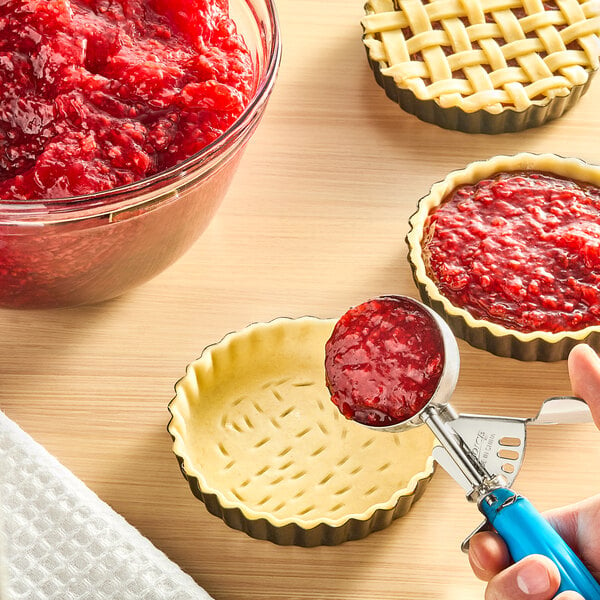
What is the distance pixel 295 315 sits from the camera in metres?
1.36

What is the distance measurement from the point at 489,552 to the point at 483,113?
2.64ft

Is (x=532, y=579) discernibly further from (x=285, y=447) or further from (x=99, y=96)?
(x=99, y=96)

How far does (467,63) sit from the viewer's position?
5.07 ft

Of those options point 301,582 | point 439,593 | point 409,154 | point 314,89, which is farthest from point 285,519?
point 314,89

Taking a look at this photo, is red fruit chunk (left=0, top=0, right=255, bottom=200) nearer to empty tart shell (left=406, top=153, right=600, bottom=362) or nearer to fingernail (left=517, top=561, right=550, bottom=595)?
empty tart shell (left=406, top=153, right=600, bottom=362)

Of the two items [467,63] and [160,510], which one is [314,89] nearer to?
[467,63]

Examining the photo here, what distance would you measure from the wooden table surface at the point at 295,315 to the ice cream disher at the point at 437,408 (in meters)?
0.17

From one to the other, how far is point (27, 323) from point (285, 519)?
1.66 feet

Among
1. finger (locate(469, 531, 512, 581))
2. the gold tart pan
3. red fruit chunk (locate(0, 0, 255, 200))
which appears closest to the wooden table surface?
the gold tart pan

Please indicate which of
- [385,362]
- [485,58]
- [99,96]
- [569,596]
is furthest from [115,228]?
[485,58]

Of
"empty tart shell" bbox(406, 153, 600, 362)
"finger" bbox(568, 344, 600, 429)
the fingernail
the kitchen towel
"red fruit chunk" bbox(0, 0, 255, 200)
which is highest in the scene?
"red fruit chunk" bbox(0, 0, 255, 200)

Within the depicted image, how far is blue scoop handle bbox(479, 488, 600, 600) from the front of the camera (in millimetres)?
903

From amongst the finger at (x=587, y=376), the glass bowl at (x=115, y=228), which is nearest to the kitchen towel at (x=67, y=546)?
the glass bowl at (x=115, y=228)

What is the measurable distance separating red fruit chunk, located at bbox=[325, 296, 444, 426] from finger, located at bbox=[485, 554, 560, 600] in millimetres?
220
